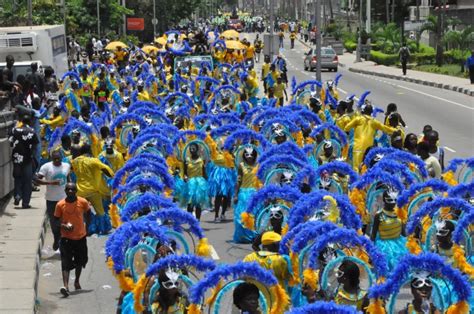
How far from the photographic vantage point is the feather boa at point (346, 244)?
1070 centimetres

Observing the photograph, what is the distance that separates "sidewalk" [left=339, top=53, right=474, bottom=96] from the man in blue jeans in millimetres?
29315

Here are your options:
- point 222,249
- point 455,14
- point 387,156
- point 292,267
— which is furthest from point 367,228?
point 455,14

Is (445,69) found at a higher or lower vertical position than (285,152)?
lower

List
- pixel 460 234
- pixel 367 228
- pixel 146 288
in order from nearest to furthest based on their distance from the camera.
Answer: pixel 146 288 → pixel 460 234 → pixel 367 228

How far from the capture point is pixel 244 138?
63.5 feet

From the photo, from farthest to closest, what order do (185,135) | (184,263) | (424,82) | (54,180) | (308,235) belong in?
(424,82)
(185,135)
(54,180)
(308,235)
(184,263)

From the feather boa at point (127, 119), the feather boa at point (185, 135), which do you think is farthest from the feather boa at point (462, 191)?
the feather boa at point (127, 119)

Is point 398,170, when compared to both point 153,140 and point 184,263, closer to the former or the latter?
point 153,140

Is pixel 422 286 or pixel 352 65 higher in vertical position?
pixel 422 286

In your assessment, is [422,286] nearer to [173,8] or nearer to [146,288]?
[146,288]

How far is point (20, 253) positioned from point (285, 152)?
4046 millimetres

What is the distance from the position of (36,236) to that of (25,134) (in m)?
2.57

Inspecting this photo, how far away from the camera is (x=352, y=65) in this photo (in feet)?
245

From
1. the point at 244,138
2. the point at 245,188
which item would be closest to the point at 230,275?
the point at 245,188
